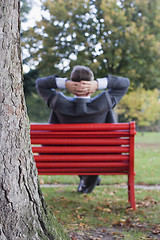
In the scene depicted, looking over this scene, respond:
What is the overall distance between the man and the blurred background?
8962 millimetres

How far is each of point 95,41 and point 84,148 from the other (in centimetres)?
1120

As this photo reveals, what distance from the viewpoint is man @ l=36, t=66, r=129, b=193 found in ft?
13.2

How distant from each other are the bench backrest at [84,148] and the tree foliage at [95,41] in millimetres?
10272

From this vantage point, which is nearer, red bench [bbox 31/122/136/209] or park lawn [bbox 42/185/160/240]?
park lawn [bbox 42/185/160/240]

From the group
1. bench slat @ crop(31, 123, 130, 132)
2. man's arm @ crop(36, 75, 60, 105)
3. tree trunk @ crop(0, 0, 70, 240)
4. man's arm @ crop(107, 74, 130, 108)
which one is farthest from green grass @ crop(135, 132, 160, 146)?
tree trunk @ crop(0, 0, 70, 240)

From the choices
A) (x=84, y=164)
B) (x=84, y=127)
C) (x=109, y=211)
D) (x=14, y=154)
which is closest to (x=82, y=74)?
(x=84, y=127)

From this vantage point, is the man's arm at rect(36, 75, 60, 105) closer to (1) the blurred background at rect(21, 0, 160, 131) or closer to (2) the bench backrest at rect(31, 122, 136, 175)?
(2) the bench backrest at rect(31, 122, 136, 175)

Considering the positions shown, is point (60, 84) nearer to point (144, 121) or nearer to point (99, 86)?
point (99, 86)

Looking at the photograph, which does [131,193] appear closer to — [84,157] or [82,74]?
[84,157]

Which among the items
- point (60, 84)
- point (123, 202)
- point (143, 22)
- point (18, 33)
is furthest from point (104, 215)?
point (143, 22)

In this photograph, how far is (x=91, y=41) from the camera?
1425 cm

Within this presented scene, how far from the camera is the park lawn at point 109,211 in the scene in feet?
9.95

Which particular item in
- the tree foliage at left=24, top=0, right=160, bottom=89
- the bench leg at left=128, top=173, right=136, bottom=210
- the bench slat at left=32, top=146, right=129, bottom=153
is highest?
the tree foliage at left=24, top=0, right=160, bottom=89

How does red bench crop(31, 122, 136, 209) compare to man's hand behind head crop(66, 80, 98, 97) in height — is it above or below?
below
